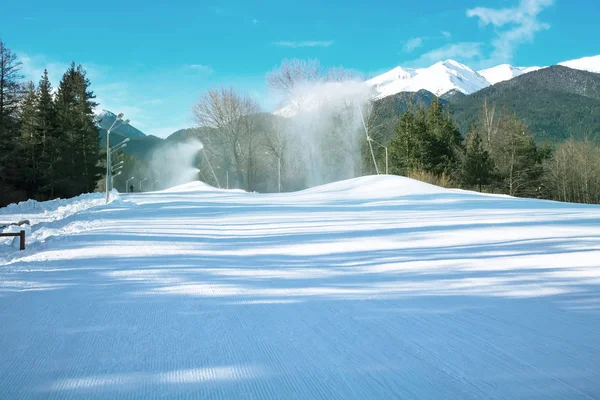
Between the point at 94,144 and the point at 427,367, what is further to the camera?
the point at 94,144

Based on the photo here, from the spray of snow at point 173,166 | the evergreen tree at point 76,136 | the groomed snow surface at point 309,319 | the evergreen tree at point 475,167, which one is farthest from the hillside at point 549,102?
the groomed snow surface at point 309,319

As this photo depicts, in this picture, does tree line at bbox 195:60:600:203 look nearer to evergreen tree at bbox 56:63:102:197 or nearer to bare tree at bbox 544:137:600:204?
bare tree at bbox 544:137:600:204

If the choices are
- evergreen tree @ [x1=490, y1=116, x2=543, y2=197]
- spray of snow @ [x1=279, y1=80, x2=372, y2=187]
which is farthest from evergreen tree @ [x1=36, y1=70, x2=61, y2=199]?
evergreen tree @ [x1=490, y1=116, x2=543, y2=197]

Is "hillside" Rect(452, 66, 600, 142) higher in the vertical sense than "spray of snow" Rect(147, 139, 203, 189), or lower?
higher

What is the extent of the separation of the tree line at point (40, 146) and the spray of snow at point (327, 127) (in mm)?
20869

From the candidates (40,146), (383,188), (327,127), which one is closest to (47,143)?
(40,146)

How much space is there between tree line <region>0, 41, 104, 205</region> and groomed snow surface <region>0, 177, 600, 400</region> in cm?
2896

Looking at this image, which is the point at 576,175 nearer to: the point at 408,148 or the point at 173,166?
the point at 408,148

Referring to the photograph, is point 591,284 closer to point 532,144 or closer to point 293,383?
point 293,383

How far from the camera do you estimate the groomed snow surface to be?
95.5 inches

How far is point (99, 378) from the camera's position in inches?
98.2

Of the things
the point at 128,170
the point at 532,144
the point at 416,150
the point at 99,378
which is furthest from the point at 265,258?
the point at 128,170

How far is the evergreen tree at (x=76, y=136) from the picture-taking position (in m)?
38.6

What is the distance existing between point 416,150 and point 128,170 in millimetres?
89818
